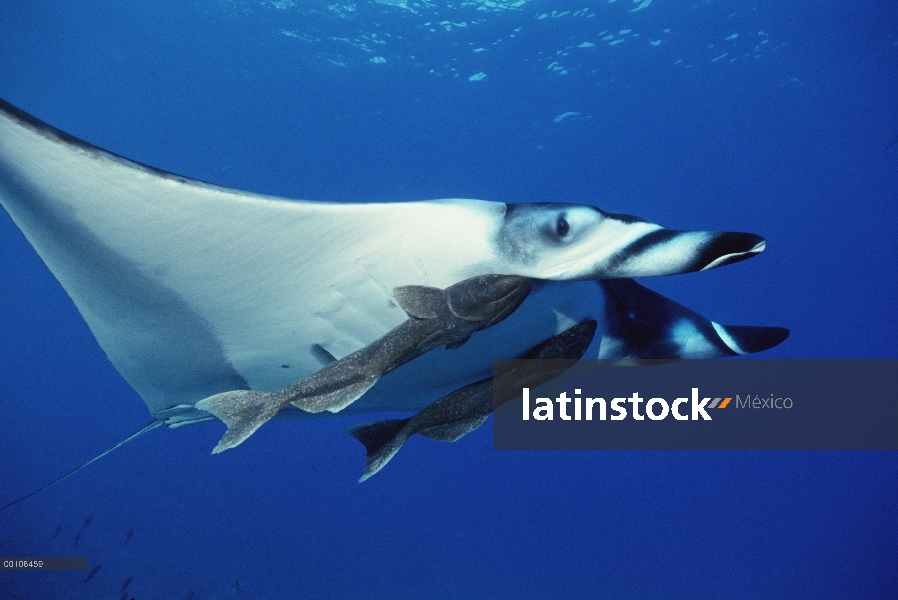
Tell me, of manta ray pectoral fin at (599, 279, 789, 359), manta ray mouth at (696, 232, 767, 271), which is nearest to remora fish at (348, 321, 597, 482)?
manta ray pectoral fin at (599, 279, 789, 359)

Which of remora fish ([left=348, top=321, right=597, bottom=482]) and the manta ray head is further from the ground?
the manta ray head

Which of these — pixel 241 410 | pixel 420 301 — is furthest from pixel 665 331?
pixel 241 410

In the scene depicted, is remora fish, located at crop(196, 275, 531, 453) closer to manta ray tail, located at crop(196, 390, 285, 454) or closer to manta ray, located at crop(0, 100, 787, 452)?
manta ray tail, located at crop(196, 390, 285, 454)

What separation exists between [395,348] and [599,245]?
0.59 m

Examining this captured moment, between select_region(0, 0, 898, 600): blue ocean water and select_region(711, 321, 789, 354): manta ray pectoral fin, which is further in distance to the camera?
select_region(0, 0, 898, 600): blue ocean water

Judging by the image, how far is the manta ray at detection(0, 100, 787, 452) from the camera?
118 centimetres

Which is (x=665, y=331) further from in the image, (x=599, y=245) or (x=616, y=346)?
(x=599, y=245)

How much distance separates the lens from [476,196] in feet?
70.6

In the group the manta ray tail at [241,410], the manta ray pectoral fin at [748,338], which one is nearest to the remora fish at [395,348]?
the manta ray tail at [241,410]

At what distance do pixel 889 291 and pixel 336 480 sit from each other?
93.9 ft

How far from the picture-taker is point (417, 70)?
1580cm

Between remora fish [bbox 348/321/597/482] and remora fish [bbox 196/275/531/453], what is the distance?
1.27ft
